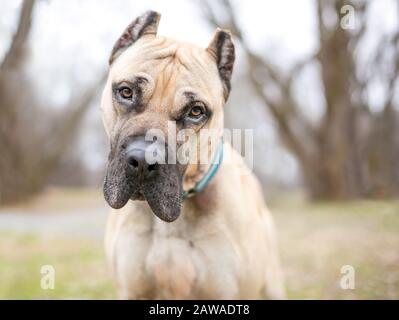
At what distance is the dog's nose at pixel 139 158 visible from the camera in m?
1.99

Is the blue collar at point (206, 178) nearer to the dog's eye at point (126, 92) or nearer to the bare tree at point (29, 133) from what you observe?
the dog's eye at point (126, 92)

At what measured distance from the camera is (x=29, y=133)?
990 cm

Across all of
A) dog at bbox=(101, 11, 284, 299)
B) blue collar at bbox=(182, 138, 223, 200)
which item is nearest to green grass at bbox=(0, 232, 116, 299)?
dog at bbox=(101, 11, 284, 299)

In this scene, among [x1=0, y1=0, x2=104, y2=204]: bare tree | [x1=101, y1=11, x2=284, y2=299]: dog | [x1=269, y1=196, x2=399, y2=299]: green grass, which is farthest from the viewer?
[x1=0, y1=0, x2=104, y2=204]: bare tree

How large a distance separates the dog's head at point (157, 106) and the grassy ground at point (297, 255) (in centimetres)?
194

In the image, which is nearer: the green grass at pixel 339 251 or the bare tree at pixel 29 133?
the green grass at pixel 339 251

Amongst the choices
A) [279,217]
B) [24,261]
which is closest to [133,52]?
[24,261]

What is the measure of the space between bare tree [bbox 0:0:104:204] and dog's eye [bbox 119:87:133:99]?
5175mm

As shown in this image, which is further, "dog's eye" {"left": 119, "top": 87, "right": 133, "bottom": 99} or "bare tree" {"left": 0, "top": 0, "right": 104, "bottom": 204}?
"bare tree" {"left": 0, "top": 0, "right": 104, "bottom": 204}

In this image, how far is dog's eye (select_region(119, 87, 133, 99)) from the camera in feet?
7.45

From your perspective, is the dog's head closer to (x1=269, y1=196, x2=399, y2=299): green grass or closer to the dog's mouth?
the dog's mouth

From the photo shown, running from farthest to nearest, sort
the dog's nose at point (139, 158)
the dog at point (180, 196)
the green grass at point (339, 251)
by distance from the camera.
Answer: the green grass at point (339, 251), the dog at point (180, 196), the dog's nose at point (139, 158)

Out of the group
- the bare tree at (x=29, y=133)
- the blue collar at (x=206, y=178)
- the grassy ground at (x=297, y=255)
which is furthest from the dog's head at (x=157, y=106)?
the bare tree at (x=29, y=133)

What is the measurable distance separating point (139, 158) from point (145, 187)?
0.14 metres
